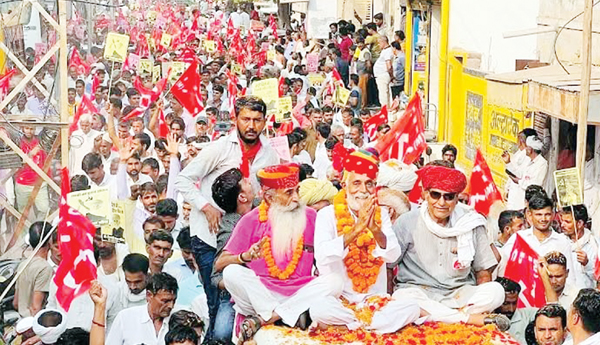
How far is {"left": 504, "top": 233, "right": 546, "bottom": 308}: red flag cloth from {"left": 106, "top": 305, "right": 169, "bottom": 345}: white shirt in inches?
89.9

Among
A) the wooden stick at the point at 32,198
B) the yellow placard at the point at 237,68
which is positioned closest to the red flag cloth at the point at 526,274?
the wooden stick at the point at 32,198

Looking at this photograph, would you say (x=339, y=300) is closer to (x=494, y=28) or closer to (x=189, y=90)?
(x=189, y=90)

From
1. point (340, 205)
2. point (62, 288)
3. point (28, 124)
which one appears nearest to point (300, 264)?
point (340, 205)

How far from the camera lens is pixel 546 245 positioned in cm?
919

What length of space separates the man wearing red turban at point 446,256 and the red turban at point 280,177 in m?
0.72

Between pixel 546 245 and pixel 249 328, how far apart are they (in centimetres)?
264

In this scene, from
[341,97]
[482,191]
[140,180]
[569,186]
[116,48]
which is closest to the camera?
[569,186]

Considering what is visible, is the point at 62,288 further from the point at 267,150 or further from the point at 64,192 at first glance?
the point at 267,150

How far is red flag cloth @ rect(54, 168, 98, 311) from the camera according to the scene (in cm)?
859

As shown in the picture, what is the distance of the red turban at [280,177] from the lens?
762cm

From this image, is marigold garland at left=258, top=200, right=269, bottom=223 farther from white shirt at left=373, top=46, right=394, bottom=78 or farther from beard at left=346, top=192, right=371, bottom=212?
white shirt at left=373, top=46, right=394, bottom=78

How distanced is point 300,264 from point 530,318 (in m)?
1.45

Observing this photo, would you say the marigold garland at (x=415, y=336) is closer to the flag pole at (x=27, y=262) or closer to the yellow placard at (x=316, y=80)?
the flag pole at (x=27, y=262)

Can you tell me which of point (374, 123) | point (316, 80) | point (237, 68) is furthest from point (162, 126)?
point (237, 68)
